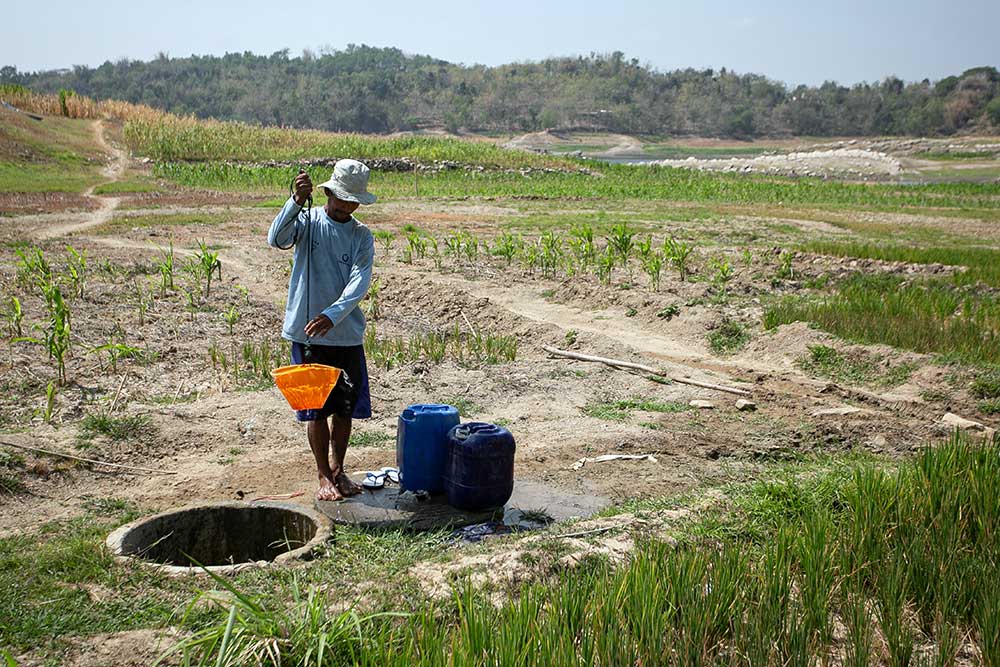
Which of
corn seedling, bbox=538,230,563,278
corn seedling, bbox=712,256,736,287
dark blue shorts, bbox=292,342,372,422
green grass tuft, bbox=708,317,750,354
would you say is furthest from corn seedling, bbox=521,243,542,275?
dark blue shorts, bbox=292,342,372,422

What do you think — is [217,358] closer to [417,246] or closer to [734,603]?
[734,603]

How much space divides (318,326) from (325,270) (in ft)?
1.33

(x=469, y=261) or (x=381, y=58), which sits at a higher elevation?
(x=381, y=58)

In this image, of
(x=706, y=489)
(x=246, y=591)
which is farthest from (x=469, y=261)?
(x=246, y=591)

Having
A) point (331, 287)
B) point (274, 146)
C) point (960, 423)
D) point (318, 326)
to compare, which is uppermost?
point (274, 146)

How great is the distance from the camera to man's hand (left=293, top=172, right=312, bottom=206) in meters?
4.67

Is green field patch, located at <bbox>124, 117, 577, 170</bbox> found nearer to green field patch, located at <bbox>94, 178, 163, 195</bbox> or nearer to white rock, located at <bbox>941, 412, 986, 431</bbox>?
green field patch, located at <bbox>94, 178, 163, 195</bbox>

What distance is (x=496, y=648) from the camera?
2947 millimetres

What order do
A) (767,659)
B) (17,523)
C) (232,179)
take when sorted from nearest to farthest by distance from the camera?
(767,659) < (17,523) < (232,179)

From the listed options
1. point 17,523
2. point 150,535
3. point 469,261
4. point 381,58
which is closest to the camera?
point 150,535

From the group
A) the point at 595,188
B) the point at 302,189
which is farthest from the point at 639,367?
the point at 595,188

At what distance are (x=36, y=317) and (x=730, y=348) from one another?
7.23 m

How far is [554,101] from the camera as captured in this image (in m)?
112

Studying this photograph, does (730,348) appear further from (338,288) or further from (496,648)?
(496,648)
